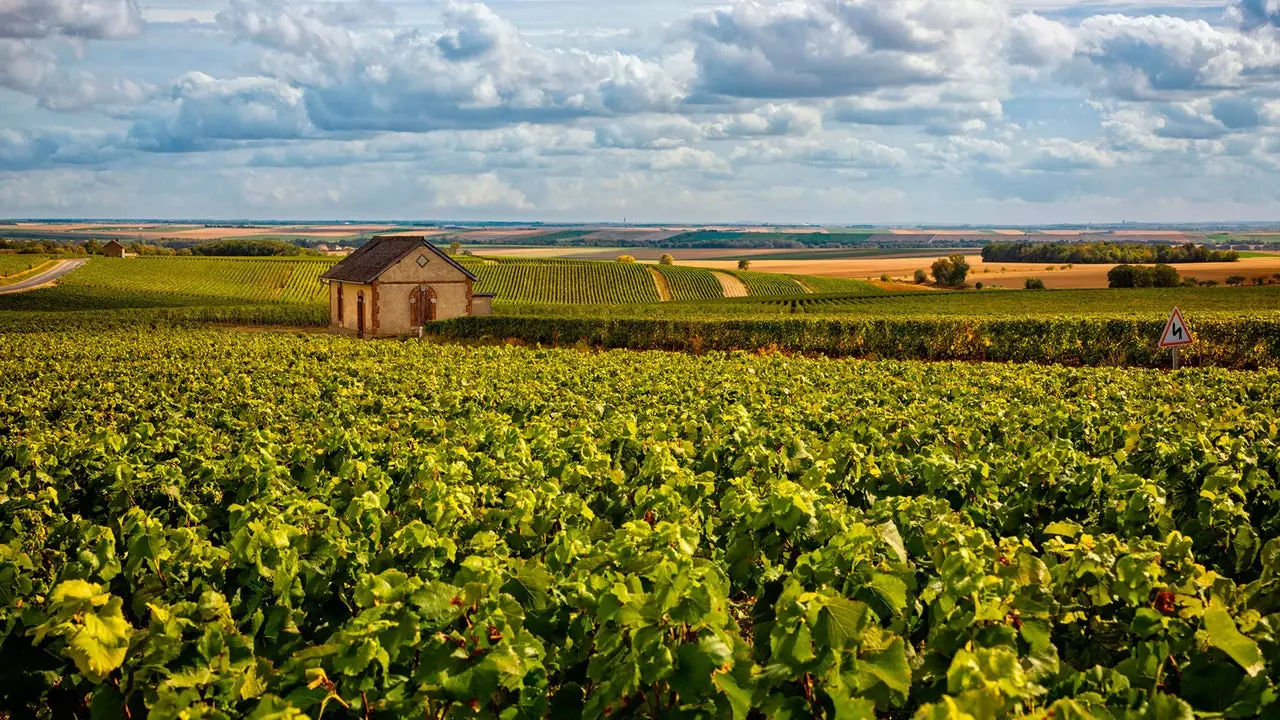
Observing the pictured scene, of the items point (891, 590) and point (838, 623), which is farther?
point (891, 590)

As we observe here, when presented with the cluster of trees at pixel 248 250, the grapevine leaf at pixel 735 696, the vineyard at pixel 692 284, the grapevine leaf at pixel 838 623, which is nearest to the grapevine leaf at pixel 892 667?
the grapevine leaf at pixel 838 623

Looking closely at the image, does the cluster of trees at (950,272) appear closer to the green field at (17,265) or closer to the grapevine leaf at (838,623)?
the green field at (17,265)

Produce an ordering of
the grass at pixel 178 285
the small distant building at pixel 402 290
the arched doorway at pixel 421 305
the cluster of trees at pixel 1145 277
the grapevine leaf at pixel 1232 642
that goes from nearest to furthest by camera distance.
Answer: the grapevine leaf at pixel 1232 642 → the small distant building at pixel 402 290 → the arched doorway at pixel 421 305 → the cluster of trees at pixel 1145 277 → the grass at pixel 178 285

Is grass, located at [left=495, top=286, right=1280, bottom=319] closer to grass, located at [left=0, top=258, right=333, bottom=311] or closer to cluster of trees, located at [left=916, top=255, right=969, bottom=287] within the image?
cluster of trees, located at [left=916, top=255, right=969, bottom=287]

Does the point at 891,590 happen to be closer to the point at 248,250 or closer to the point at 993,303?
the point at 993,303

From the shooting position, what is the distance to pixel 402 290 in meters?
53.8

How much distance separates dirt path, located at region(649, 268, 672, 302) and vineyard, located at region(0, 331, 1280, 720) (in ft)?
277

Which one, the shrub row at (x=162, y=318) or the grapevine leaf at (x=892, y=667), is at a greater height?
the grapevine leaf at (x=892, y=667)

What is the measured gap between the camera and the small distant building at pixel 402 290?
175ft

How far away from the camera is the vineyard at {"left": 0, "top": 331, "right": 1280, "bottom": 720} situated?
157 inches

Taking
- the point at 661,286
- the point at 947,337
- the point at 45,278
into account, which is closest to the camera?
the point at 947,337

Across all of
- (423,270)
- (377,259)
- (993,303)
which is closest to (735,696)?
(423,270)

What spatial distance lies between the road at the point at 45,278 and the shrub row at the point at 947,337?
63916 mm

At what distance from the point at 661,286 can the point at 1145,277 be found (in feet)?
150
